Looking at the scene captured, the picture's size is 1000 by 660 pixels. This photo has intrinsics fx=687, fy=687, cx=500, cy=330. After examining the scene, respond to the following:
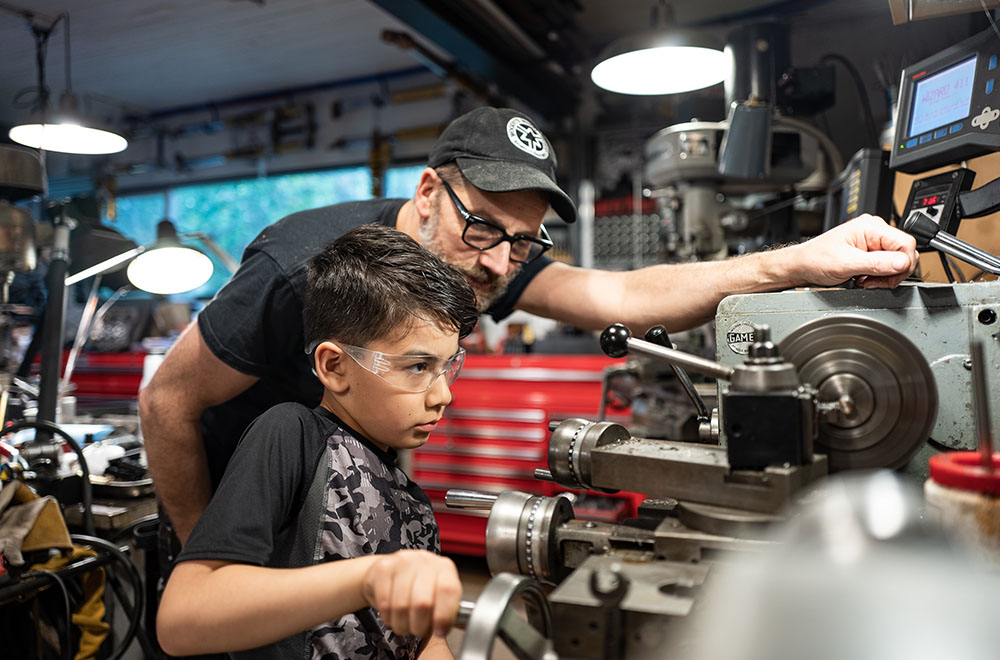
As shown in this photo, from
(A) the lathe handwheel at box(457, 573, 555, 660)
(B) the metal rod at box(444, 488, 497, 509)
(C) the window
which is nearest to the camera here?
(A) the lathe handwheel at box(457, 573, 555, 660)

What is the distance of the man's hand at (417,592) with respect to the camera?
1.95 feet

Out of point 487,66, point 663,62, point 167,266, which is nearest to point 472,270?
point 167,266

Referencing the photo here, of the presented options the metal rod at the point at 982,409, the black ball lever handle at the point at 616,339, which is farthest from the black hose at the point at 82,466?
the metal rod at the point at 982,409

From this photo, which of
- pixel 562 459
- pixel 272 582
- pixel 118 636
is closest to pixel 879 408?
pixel 562 459

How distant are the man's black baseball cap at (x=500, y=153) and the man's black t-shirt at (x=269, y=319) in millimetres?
204

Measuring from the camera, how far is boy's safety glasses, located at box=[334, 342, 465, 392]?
2.98ft

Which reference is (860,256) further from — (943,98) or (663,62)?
(663,62)

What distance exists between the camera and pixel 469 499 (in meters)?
0.81

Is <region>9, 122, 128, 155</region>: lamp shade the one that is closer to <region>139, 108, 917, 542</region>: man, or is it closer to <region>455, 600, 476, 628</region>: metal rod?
<region>139, 108, 917, 542</region>: man

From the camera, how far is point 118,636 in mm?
1791

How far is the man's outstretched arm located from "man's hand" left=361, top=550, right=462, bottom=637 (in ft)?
2.35

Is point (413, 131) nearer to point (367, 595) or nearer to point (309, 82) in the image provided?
point (309, 82)

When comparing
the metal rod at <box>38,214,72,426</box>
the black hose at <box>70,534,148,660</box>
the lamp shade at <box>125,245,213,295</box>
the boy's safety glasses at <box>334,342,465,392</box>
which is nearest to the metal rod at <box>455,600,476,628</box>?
the boy's safety glasses at <box>334,342,465,392</box>

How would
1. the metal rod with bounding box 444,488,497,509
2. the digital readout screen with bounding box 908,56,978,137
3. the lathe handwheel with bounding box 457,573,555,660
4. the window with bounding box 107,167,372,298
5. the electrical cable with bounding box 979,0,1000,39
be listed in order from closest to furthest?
the lathe handwheel with bounding box 457,573,555,660, the metal rod with bounding box 444,488,497,509, the electrical cable with bounding box 979,0,1000,39, the digital readout screen with bounding box 908,56,978,137, the window with bounding box 107,167,372,298
